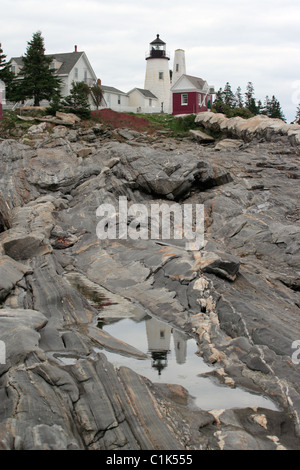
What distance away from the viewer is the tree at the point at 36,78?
52438 mm

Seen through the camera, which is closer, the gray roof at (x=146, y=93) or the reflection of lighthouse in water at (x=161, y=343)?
the reflection of lighthouse in water at (x=161, y=343)

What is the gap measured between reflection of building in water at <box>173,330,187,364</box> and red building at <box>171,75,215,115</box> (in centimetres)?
5205

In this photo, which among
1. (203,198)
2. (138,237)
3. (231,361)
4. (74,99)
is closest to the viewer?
(231,361)

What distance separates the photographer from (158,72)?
71188 millimetres

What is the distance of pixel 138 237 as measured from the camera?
23.0 meters

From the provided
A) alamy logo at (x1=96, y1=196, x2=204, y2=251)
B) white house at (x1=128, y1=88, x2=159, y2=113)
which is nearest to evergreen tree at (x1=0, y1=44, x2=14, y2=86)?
white house at (x1=128, y1=88, x2=159, y2=113)

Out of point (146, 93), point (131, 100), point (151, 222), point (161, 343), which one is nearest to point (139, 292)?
point (161, 343)

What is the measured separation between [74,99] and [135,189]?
83.5 ft

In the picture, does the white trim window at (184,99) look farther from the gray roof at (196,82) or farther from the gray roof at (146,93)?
the gray roof at (146,93)

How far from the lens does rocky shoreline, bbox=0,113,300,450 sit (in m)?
9.09

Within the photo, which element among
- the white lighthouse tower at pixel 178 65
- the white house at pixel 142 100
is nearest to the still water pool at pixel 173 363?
the white house at pixel 142 100

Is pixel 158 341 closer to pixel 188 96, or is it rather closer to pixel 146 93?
pixel 188 96
